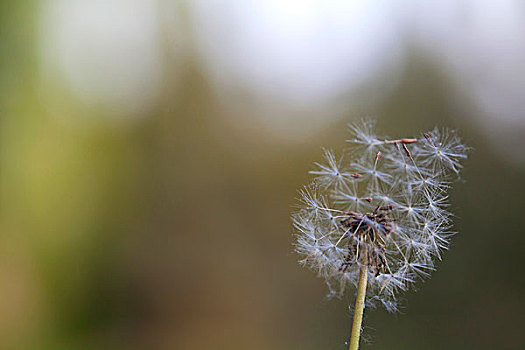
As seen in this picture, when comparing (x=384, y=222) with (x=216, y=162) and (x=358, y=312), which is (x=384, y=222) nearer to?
(x=358, y=312)

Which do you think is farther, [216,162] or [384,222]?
[216,162]

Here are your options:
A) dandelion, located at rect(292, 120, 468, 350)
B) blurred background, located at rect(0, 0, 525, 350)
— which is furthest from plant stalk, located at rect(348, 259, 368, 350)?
blurred background, located at rect(0, 0, 525, 350)

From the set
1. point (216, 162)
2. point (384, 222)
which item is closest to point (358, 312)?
point (384, 222)

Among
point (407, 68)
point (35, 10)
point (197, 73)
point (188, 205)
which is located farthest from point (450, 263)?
point (35, 10)

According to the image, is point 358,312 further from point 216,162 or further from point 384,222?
point 216,162

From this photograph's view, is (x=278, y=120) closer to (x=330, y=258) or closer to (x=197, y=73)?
(x=197, y=73)

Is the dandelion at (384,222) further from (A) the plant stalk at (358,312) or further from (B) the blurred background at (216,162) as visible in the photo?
(B) the blurred background at (216,162)

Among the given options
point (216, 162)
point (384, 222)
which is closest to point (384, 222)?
point (384, 222)
